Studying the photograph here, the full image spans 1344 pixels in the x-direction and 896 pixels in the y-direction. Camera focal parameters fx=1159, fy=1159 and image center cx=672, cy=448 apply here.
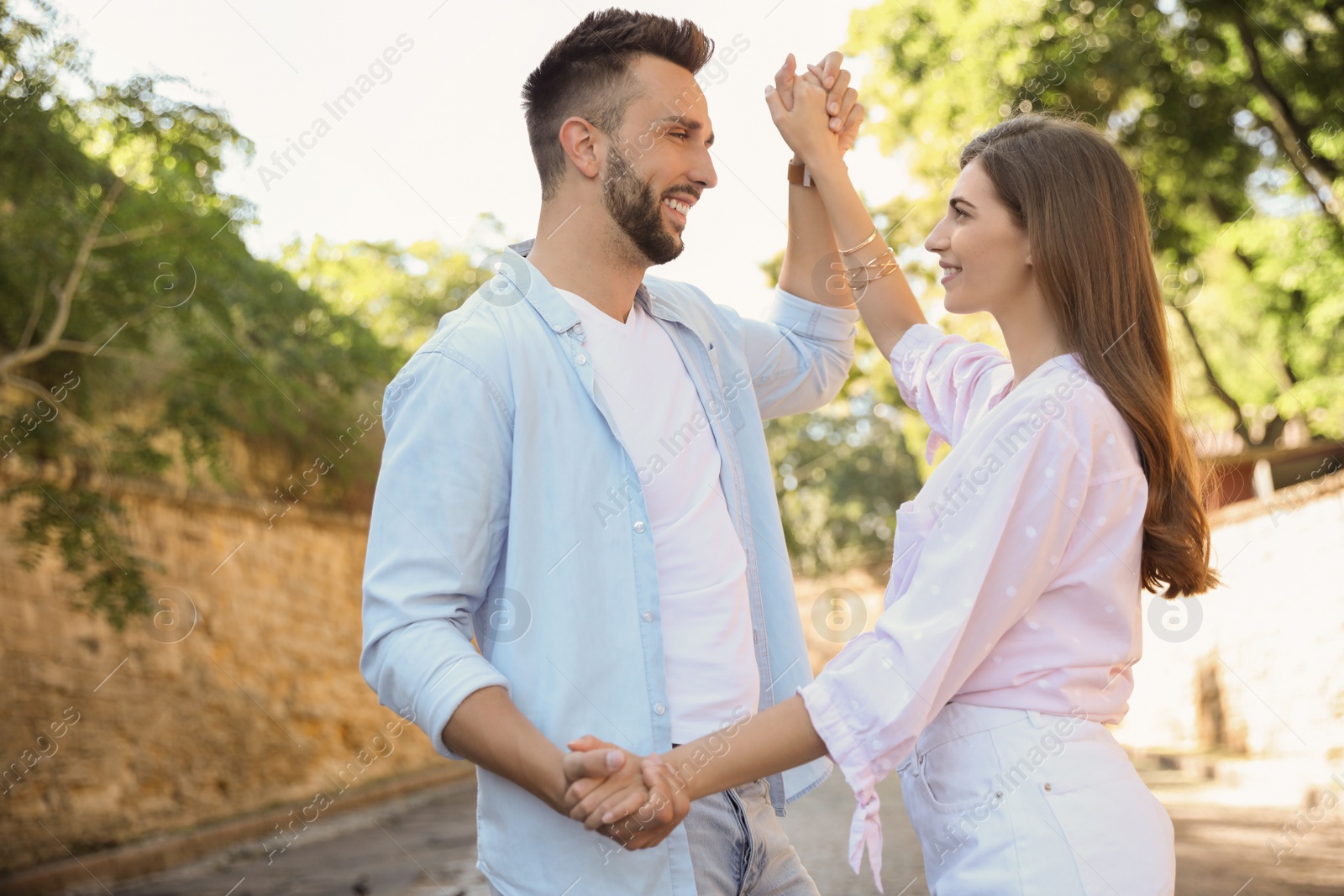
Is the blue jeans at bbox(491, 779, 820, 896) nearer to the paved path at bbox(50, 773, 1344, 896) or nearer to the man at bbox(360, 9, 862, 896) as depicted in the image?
the man at bbox(360, 9, 862, 896)

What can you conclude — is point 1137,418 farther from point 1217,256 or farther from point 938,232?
point 1217,256

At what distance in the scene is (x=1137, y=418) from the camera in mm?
1941

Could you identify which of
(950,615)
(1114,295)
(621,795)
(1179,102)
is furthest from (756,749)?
(1179,102)

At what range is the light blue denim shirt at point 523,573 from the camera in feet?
6.81

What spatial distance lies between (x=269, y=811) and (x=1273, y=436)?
19.3m

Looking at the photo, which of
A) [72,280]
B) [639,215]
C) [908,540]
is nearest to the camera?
[908,540]

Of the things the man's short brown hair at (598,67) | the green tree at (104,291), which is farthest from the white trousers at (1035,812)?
the green tree at (104,291)

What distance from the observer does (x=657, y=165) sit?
2738 mm

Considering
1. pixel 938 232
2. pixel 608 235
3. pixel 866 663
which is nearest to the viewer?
pixel 866 663

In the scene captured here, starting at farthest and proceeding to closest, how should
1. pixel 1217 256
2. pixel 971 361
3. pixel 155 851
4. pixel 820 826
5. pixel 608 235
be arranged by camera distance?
1. pixel 1217 256
2. pixel 820 826
3. pixel 155 851
4. pixel 608 235
5. pixel 971 361

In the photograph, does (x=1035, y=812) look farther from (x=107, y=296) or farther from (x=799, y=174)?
(x=107, y=296)

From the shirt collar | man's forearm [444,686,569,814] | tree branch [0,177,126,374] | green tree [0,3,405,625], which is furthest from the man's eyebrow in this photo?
tree branch [0,177,126,374]

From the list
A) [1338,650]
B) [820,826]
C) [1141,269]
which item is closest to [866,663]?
[1141,269]

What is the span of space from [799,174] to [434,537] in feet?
4.67
